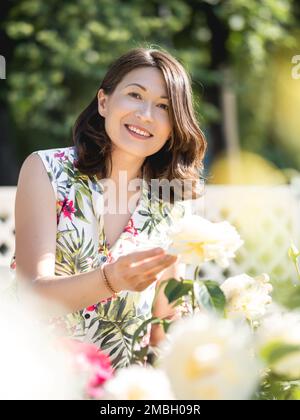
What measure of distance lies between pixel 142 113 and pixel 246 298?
898mm

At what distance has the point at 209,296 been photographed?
36.4 inches

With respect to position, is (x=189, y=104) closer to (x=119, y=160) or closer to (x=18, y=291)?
(x=119, y=160)

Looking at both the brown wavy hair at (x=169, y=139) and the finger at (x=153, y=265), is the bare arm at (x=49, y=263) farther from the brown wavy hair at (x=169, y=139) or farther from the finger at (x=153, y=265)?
the brown wavy hair at (x=169, y=139)

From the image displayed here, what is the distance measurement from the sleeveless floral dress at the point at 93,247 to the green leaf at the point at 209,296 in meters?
0.89

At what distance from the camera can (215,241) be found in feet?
3.17

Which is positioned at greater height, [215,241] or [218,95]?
[218,95]

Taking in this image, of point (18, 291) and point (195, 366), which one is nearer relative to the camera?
point (195, 366)

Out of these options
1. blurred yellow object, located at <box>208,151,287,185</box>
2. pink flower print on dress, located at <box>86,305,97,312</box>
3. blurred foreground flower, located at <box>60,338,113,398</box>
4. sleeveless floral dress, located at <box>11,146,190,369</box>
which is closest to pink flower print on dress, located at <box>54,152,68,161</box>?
sleeveless floral dress, located at <box>11,146,190,369</box>

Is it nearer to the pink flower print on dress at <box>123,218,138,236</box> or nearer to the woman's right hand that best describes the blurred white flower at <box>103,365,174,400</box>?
the woman's right hand

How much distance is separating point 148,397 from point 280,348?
15 centimetres

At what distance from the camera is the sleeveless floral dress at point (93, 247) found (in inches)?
72.4

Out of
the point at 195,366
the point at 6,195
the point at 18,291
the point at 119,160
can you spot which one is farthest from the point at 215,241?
the point at 6,195

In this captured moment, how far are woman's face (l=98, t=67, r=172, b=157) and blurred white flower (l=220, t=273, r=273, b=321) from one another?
2.78ft

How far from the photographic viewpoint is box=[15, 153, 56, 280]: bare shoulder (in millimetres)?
1621
